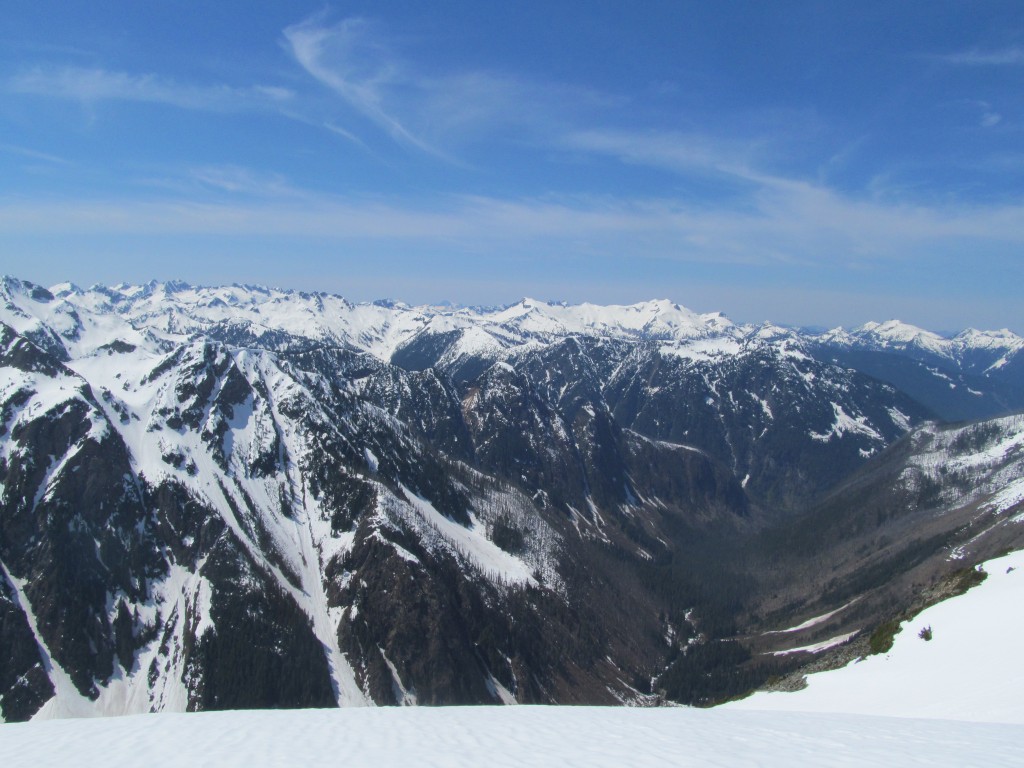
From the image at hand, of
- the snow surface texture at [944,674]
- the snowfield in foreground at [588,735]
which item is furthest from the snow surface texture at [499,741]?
the snow surface texture at [944,674]

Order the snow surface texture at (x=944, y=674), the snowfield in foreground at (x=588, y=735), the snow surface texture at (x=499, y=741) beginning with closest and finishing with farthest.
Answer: the snow surface texture at (x=499, y=741) → the snowfield in foreground at (x=588, y=735) → the snow surface texture at (x=944, y=674)

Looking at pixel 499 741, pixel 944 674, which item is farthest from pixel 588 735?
pixel 944 674

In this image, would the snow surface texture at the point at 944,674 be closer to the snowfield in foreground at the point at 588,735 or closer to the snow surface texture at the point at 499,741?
the snowfield in foreground at the point at 588,735

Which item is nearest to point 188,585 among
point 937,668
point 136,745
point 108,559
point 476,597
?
point 108,559

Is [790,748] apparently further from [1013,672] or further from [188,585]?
[188,585]

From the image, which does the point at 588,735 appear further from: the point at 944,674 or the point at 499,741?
the point at 944,674

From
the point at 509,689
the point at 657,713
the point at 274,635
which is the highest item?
the point at 657,713
